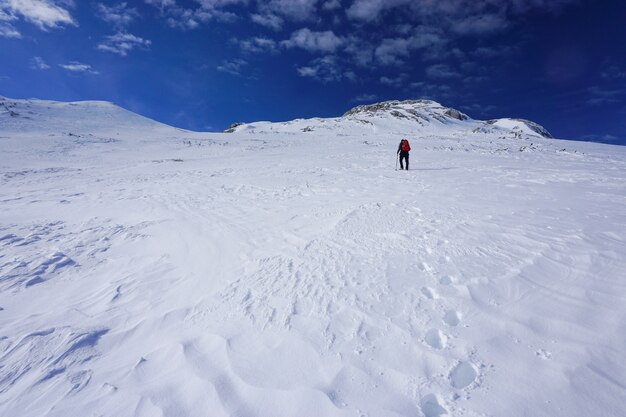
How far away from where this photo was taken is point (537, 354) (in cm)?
283

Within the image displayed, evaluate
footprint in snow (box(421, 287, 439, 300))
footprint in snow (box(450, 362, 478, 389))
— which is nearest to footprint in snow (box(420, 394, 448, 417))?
footprint in snow (box(450, 362, 478, 389))

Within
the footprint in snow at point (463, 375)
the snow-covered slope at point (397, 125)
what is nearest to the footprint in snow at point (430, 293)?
the footprint in snow at point (463, 375)

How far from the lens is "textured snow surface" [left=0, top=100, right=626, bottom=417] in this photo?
2689mm

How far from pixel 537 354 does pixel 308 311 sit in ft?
7.72

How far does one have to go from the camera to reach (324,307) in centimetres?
383

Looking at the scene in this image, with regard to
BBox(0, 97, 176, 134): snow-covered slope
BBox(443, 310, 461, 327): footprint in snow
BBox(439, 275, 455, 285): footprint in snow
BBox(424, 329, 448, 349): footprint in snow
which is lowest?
BBox(424, 329, 448, 349): footprint in snow

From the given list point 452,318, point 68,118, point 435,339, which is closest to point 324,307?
point 435,339

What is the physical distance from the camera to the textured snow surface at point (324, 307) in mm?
2689

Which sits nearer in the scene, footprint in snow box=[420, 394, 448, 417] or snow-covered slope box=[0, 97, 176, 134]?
footprint in snow box=[420, 394, 448, 417]

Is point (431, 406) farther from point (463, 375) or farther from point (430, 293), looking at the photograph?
point (430, 293)

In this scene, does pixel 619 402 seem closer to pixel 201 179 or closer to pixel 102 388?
pixel 102 388

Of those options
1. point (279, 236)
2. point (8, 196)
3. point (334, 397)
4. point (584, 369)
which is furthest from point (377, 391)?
point (8, 196)

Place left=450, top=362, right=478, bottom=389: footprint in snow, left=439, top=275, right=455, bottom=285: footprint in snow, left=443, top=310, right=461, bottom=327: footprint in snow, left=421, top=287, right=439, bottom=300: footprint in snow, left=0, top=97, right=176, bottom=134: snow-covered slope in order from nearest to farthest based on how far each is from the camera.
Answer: left=450, top=362, right=478, bottom=389: footprint in snow < left=443, top=310, right=461, bottom=327: footprint in snow < left=421, top=287, right=439, bottom=300: footprint in snow < left=439, top=275, right=455, bottom=285: footprint in snow < left=0, top=97, right=176, bottom=134: snow-covered slope

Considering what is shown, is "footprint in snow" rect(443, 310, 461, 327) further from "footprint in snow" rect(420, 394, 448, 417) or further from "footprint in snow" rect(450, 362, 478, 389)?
"footprint in snow" rect(420, 394, 448, 417)
